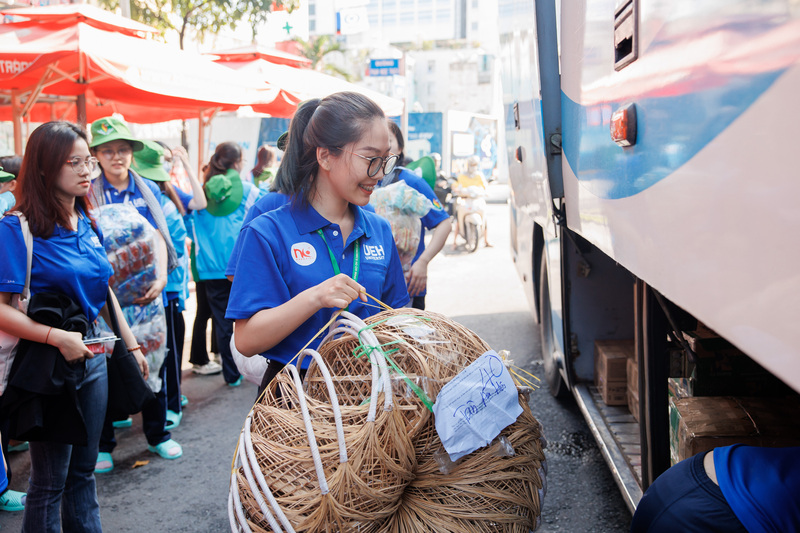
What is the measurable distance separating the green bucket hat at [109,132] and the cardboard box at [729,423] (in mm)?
3393

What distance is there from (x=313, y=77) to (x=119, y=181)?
657 cm

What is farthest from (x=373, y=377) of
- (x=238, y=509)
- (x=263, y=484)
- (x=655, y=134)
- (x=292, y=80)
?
(x=292, y=80)

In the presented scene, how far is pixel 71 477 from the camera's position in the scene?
2.95 metres

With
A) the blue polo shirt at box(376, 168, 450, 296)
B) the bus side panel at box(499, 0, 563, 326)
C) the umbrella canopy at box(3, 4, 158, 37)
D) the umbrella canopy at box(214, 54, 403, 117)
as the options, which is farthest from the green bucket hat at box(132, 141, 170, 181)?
the umbrella canopy at box(214, 54, 403, 117)

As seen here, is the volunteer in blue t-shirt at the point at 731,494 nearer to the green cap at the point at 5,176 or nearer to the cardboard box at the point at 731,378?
the cardboard box at the point at 731,378

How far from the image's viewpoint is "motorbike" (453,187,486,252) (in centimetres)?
1413

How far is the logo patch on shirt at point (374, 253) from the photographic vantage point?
2.28 meters

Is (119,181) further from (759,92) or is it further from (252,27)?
(252,27)

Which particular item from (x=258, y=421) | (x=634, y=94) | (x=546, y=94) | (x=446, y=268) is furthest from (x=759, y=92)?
(x=446, y=268)

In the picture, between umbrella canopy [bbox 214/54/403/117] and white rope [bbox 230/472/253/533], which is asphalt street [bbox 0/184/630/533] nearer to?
white rope [bbox 230/472/253/533]

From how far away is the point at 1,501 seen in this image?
3777 mm

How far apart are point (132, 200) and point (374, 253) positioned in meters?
2.61

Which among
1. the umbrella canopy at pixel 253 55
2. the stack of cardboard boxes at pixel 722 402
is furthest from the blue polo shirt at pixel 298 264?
the umbrella canopy at pixel 253 55

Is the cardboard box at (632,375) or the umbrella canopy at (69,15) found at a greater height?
the umbrella canopy at (69,15)
